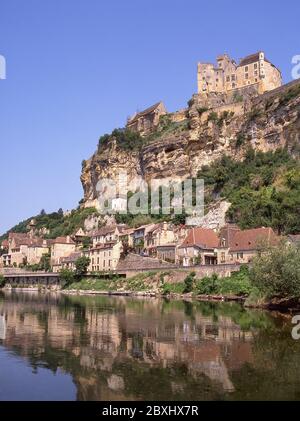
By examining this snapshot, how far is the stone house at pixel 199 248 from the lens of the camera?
216ft

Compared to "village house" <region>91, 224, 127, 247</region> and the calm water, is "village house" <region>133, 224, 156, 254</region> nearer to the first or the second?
"village house" <region>91, 224, 127, 247</region>

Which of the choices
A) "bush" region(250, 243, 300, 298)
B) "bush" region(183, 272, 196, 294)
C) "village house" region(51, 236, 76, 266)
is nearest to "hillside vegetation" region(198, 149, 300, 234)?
"bush" region(183, 272, 196, 294)

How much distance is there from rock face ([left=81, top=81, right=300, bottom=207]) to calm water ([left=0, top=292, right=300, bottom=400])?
52521 mm

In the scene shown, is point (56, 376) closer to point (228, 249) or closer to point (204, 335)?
point (204, 335)

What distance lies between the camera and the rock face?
3263 inches

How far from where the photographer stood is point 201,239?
67.7 meters

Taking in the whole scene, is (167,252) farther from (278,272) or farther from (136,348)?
(136,348)

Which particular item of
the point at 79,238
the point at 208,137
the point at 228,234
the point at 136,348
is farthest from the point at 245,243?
the point at 79,238

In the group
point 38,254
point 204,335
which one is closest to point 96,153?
point 38,254

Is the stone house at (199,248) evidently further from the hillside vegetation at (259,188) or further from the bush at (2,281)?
the bush at (2,281)

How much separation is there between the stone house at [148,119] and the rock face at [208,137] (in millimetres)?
3525

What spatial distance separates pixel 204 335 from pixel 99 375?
1096 centimetres

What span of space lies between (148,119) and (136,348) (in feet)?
310

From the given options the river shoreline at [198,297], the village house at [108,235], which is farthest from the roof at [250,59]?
the river shoreline at [198,297]
